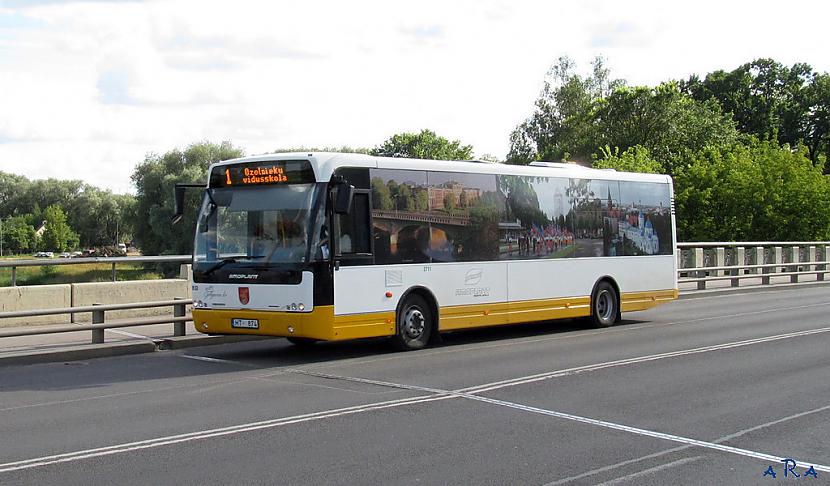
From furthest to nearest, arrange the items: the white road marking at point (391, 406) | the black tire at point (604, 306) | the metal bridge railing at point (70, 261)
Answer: the black tire at point (604, 306)
the metal bridge railing at point (70, 261)
the white road marking at point (391, 406)

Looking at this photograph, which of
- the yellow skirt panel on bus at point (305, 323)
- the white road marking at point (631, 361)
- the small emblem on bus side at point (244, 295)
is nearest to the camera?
the white road marking at point (631, 361)

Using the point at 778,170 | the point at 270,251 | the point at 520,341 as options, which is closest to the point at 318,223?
the point at 270,251

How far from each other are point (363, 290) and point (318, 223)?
4.01 feet

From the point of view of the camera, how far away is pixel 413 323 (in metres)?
15.3

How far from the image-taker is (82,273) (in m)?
19.0

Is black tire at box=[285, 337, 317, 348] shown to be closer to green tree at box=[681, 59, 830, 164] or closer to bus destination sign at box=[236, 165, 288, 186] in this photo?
bus destination sign at box=[236, 165, 288, 186]

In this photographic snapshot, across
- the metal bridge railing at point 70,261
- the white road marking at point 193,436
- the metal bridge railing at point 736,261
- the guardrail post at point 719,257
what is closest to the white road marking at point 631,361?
the white road marking at point 193,436

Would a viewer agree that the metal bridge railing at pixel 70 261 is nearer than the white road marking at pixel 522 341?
No

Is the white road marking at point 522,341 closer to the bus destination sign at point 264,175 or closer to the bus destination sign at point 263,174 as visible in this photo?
the bus destination sign at point 263,174

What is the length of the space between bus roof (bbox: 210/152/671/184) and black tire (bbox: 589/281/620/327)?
2157mm

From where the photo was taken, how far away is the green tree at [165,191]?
231 ft

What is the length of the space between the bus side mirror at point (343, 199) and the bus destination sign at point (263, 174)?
0.66 metres

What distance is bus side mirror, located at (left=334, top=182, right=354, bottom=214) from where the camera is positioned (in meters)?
13.5

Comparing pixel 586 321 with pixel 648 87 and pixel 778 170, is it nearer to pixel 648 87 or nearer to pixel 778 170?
pixel 778 170
